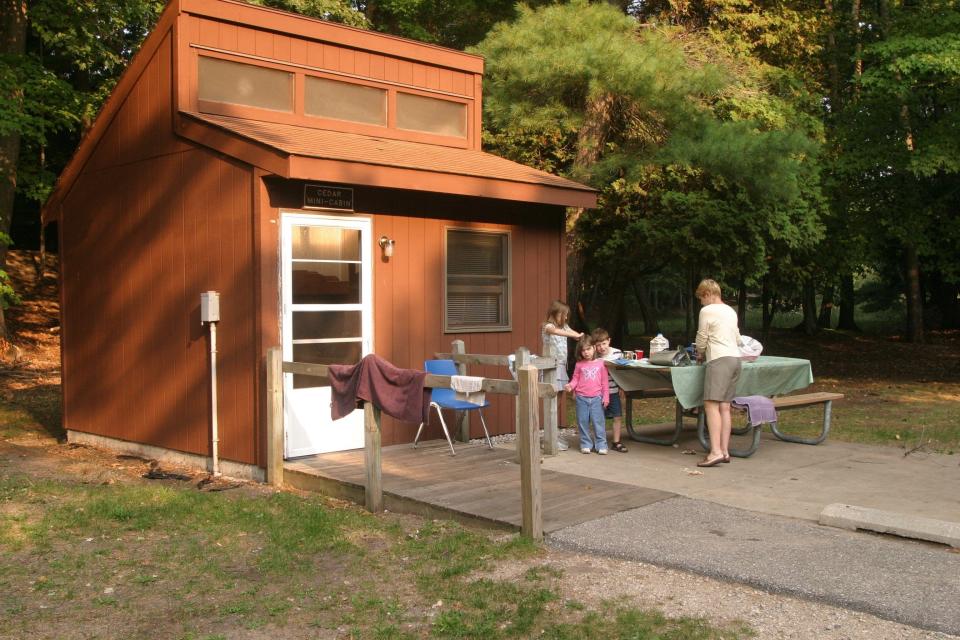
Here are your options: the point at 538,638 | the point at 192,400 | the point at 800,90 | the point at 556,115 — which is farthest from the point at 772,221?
the point at 538,638

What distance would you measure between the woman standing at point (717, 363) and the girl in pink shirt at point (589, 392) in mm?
960

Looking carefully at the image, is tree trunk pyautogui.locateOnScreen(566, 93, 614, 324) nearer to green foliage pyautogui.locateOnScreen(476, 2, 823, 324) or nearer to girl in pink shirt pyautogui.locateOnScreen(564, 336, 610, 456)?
green foliage pyautogui.locateOnScreen(476, 2, 823, 324)

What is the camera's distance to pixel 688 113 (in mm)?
14305

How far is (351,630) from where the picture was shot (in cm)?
456

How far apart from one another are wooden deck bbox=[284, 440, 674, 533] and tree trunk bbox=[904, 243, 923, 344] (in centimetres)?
2057

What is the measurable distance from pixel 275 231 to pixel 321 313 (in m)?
0.90

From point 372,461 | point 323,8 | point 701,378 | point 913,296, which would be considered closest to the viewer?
point 372,461

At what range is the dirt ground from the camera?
14.5 ft

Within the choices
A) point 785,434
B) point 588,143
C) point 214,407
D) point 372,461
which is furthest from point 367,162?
point 588,143

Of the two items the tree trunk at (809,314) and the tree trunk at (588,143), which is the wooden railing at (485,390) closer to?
the tree trunk at (588,143)

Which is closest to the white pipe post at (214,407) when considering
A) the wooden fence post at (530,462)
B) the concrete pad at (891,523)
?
the wooden fence post at (530,462)

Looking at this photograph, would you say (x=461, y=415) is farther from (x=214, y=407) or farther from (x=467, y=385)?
(x=467, y=385)

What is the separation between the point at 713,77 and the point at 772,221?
4.19m

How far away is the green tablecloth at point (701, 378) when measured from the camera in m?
8.32
